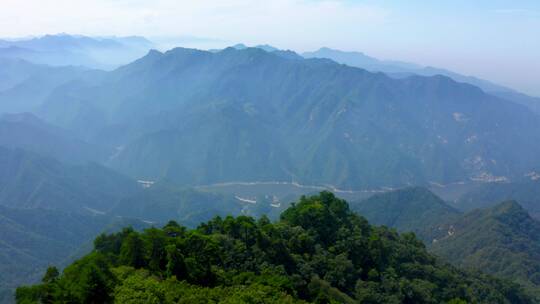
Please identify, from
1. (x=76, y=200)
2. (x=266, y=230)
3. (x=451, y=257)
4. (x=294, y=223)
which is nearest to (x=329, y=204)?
(x=294, y=223)

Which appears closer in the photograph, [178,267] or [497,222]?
[178,267]

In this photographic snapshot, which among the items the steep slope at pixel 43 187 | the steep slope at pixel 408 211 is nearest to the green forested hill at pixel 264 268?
the steep slope at pixel 408 211

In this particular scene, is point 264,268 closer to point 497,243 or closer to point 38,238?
point 497,243

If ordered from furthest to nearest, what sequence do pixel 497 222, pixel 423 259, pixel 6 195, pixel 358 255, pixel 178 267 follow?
pixel 6 195
pixel 497 222
pixel 423 259
pixel 358 255
pixel 178 267

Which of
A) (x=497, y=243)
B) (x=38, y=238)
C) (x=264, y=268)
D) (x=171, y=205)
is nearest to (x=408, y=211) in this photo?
(x=497, y=243)

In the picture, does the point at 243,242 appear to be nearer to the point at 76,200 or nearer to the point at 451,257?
the point at 451,257

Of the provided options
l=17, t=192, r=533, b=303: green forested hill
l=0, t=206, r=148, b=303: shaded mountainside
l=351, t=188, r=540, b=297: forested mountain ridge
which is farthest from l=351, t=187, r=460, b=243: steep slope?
l=17, t=192, r=533, b=303: green forested hill
